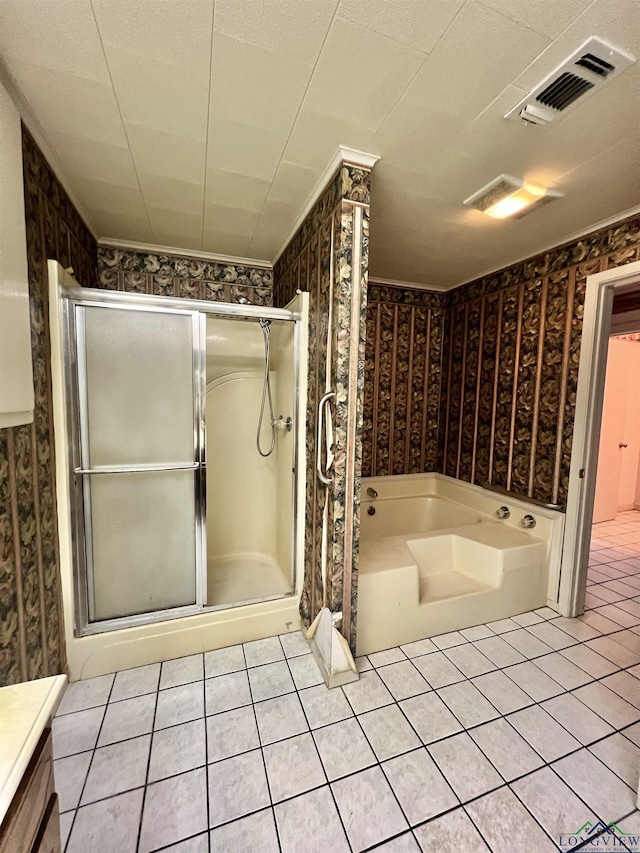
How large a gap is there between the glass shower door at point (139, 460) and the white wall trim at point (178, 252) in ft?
2.95

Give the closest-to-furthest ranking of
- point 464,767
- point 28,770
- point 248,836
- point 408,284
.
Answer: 1. point 28,770
2. point 248,836
3. point 464,767
4. point 408,284

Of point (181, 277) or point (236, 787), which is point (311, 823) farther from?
point (181, 277)

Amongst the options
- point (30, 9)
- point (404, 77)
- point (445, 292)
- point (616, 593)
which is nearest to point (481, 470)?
point (616, 593)

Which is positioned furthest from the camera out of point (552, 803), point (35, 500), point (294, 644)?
point (294, 644)

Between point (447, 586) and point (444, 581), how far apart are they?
0.06 metres

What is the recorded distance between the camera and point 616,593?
248 centimetres

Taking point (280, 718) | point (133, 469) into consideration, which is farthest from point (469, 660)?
point (133, 469)

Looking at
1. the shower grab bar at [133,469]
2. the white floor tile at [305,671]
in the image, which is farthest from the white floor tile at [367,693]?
the shower grab bar at [133,469]

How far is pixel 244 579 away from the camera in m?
2.34

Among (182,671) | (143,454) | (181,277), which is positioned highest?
(181,277)

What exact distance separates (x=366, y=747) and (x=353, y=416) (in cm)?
132

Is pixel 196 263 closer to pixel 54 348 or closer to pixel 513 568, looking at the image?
pixel 54 348

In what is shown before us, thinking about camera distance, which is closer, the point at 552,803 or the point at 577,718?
the point at 552,803

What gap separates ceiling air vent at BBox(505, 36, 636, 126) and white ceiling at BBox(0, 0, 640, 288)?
0.03m
